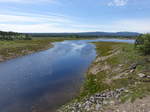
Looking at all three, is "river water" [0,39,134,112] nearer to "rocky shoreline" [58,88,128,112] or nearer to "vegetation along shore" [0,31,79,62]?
"rocky shoreline" [58,88,128,112]

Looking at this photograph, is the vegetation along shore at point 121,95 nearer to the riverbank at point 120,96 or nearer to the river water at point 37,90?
the riverbank at point 120,96

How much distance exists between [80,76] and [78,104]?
10.1 metres

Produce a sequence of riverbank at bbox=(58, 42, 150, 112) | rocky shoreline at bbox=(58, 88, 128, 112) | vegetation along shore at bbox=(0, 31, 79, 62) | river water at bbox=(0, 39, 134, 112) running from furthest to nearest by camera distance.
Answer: vegetation along shore at bbox=(0, 31, 79, 62)
river water at bbox=(0, 39, 134, 112)
rocky shoreline at bbox=(58, 88, 128, 112)
riverbank at bbox=(58, 42, 150, 112)

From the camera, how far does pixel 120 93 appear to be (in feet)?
42.7

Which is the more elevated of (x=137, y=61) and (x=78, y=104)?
(x=137, y=61)

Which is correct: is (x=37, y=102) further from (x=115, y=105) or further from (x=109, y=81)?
(x=109, y=81)

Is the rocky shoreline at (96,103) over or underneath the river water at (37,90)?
over

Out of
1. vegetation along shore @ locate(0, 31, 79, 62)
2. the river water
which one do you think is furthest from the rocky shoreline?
vegetation along shore @ locate(0, 31, 79, 62)

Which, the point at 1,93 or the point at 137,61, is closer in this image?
the point at 1,93

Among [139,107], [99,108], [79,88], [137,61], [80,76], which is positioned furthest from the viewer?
[80,76]

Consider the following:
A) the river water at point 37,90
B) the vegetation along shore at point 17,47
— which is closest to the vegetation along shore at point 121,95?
the river water at point 37,90

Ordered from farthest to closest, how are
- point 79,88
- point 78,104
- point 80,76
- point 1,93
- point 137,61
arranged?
1. point 80,76
2. point 137,61
3. point 79,88
4. point 1,93
5. point 78,104

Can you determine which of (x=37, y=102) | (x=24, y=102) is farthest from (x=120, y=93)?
(x=24, y=102)

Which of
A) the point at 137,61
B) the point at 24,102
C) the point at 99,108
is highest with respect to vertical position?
the point at 137,61
